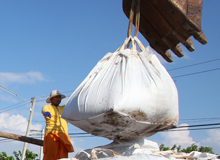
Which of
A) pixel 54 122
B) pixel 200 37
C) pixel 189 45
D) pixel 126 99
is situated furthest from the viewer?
pixel 54 122

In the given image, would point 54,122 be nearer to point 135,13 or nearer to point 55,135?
point 55,135

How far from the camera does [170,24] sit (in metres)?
2.22

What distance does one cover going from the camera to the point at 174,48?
250 cm

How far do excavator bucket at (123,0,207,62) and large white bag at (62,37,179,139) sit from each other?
40 cm

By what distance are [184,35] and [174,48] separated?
0.29 m

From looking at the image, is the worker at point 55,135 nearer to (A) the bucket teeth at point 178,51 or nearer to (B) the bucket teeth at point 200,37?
(A) the bucket teeth at point 178,51

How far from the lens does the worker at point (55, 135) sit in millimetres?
3256

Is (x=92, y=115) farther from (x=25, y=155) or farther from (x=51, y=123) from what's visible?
(x=25, y=155)

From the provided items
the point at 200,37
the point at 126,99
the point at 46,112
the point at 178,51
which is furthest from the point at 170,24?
the point at 46,112

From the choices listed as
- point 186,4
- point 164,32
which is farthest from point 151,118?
point 164,32

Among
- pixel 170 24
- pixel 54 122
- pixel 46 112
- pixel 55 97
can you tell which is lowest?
pixel 54 122

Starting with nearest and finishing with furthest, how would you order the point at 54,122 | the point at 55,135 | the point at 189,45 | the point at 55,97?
the point at 189,45, the point at 55,135, the point at 54,122, the point at 55,97

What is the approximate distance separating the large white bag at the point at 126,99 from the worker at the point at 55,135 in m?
1.60

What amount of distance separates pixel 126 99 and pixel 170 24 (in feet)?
3.27
